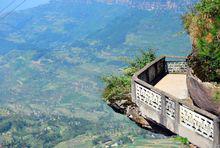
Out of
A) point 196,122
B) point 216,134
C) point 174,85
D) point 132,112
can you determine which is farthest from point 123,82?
point 216,134

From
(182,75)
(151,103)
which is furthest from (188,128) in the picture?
(182,75)

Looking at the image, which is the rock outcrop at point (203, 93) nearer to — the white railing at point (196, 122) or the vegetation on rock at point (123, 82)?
the white railing at point (196, 122)

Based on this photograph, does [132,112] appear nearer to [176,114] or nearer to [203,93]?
[176,114]

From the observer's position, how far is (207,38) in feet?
55.2

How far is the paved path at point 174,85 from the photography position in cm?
2099

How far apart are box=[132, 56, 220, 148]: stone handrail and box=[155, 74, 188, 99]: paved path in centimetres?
101

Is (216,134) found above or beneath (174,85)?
above

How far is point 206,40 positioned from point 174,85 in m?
6.25

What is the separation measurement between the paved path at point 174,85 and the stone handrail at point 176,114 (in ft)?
3.32

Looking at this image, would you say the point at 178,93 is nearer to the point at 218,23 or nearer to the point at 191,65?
the point at 191,65

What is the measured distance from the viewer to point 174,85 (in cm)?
2266

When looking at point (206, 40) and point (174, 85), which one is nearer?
point (206, 40)

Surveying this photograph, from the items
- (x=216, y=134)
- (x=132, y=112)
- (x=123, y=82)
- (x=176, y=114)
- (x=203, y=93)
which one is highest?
(x=203, y=93)

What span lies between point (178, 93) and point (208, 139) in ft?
20.8
